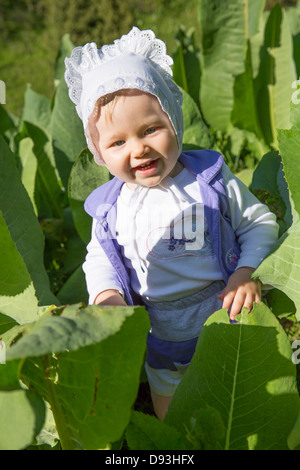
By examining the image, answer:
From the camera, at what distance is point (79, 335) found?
2.14 feet

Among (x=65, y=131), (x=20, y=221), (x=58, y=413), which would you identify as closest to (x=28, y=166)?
(x=65, y=131)

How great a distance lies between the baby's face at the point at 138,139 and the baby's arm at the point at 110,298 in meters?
0.23

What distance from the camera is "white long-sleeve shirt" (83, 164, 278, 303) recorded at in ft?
3.79

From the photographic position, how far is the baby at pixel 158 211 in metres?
1.06

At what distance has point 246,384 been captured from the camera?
822 mm

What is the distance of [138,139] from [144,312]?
0.42 meters

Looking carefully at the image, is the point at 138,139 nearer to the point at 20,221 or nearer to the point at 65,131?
the point at 20,221

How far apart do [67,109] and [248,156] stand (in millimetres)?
658

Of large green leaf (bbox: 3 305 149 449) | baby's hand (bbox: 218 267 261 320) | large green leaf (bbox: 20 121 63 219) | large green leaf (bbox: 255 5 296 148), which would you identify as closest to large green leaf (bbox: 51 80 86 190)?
large green leaf (bbox: 20 121 63 219)

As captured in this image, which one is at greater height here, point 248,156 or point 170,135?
point 170,135

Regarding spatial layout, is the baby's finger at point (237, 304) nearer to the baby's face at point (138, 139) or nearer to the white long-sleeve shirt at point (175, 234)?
the white long-sleeve shirt at point (175, 234)

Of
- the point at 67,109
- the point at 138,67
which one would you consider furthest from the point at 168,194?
the point at 67,109

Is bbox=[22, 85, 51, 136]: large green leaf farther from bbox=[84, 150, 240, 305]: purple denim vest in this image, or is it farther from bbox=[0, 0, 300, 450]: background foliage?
bbox=[84, 150, 240, 305]: purple denim vest
